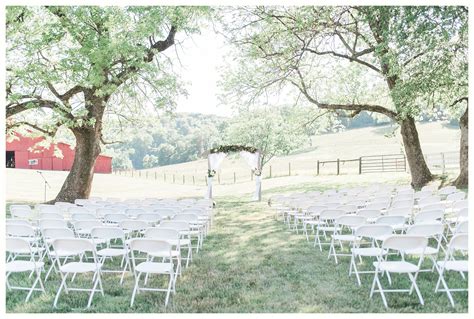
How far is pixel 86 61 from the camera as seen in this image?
45.1 ft

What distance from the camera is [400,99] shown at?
12859mm

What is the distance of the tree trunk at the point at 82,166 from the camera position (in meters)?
15.9

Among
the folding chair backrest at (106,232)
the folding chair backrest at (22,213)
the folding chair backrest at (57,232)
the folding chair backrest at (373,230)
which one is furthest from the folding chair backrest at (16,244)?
the folding chair backrest at (373,230)

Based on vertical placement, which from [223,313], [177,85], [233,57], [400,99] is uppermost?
[233,57]

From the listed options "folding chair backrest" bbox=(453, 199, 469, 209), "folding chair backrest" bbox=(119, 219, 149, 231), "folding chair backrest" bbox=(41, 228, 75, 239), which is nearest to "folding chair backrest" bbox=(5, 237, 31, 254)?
"folding chair backrest" bbox=(41, 228, 75, 239)

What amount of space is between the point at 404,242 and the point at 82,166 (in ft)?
44.8

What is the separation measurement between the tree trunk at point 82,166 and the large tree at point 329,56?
5736 millimetres

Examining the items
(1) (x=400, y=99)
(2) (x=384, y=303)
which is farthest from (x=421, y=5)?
(2) (x=384, y=303)

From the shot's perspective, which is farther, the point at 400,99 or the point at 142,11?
the point at 142,11

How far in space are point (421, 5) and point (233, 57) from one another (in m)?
8.63

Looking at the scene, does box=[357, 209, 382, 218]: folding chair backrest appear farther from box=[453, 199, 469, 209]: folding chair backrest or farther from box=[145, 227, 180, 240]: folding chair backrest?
box=[145, 227, 180, 240]: folding chair backrest

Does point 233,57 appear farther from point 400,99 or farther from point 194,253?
point 194,253

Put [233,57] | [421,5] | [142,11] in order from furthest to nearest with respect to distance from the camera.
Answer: [233,57] < [142,11] < [421,5]

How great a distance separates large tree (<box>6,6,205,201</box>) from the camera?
43.9 feet
